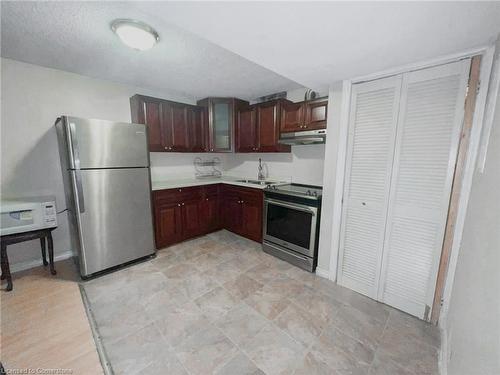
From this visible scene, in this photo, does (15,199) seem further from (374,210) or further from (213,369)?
(374,210)

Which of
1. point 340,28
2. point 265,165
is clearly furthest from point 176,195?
point 340,28

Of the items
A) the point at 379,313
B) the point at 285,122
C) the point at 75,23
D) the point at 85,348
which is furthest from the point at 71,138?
the point at 379,313

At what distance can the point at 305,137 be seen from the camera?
8.50 feet

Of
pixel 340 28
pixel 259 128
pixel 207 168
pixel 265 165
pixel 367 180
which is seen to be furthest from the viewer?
pixel 207 168

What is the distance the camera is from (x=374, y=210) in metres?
1.95

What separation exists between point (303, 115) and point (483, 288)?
2.30m

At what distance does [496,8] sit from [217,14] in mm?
1415

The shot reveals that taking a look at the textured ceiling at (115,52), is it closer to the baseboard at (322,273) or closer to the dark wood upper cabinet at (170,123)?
the dark wood upper cabinet at (170,123)

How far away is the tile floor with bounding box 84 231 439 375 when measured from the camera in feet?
4.52

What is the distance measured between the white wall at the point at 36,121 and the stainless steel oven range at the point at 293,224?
2644 millimetres

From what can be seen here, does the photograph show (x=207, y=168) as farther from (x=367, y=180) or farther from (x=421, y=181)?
(x=421, y=181)

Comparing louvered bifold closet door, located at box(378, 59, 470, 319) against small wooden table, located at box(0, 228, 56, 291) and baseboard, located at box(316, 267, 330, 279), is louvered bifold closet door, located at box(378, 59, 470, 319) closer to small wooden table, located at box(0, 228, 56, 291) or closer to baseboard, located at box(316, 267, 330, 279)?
baseboard, located at box(316, 267, 330, 279)

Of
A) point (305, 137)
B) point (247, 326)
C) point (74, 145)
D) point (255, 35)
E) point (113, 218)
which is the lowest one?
point (247, 326)

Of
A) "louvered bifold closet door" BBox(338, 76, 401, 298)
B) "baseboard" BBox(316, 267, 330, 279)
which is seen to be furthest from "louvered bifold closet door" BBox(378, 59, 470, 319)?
"baseboard" BBox(316, 267, 330, 279)
